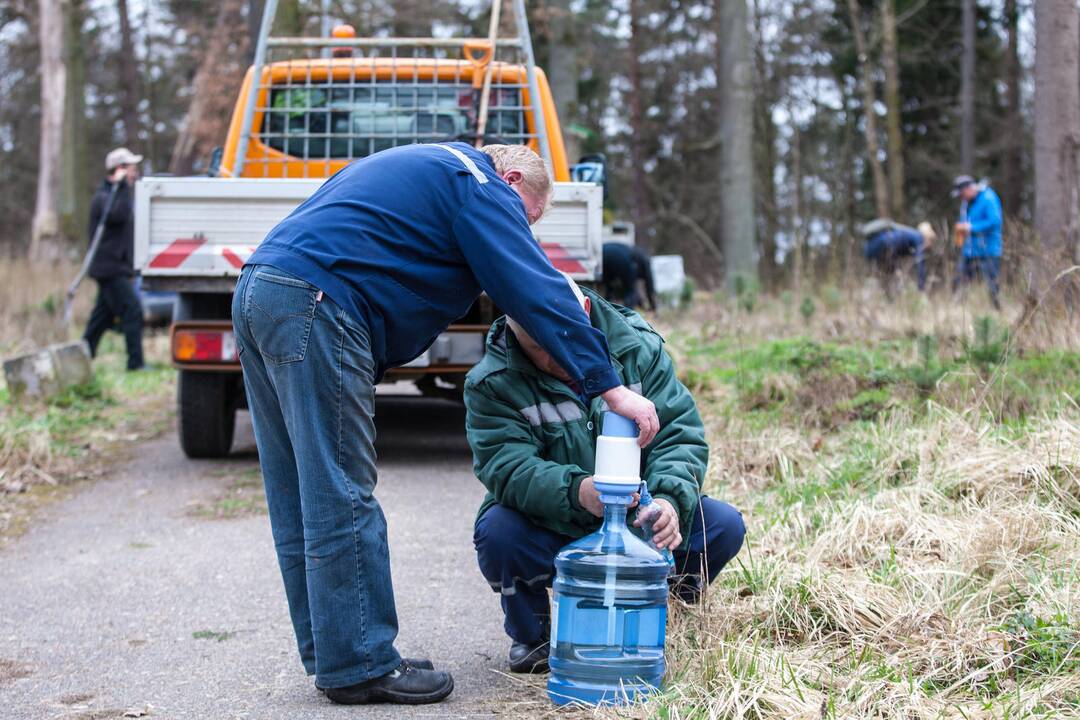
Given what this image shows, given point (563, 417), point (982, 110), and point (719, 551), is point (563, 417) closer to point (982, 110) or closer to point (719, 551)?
point (719, 551)

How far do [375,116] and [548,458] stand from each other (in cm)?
533

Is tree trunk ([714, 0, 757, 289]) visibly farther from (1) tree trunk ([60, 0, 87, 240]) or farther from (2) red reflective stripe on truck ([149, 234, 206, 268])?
(2) red reflective stripe on truck ([149, 234, 206, 268])

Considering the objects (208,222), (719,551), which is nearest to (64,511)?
(208,222)

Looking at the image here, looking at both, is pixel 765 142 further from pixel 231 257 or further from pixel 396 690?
pixel 396 690

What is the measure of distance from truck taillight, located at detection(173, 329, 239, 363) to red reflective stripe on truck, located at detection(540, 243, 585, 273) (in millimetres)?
1857

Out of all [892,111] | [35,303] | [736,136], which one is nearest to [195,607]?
[35,303]

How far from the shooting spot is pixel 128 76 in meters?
30.7

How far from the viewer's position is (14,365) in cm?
891

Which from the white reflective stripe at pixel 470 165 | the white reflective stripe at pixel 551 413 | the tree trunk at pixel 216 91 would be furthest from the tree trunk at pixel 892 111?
the white reflective stripe at pixel 470 165

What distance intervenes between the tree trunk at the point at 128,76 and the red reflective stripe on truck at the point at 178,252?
25.3 meters

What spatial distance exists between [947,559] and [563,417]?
1.50 m

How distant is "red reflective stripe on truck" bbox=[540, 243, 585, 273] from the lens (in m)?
6.84

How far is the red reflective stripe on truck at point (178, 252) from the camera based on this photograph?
6.81 m

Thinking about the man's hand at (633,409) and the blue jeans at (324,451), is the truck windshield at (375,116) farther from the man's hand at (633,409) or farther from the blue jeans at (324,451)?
the man's hand at (633,409)
